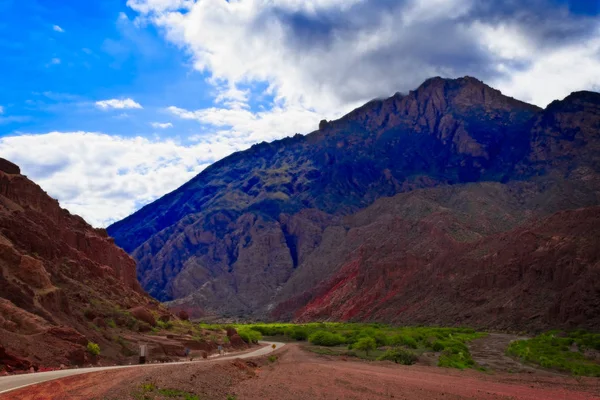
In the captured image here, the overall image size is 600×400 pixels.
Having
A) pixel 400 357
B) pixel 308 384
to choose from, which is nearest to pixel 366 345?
pixel 400 357

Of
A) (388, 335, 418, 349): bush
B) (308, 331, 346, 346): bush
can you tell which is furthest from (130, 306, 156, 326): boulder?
(388, 335, 418, 349): bush

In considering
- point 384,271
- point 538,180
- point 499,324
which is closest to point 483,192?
point 538,180

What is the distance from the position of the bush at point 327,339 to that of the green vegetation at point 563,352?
20.1m

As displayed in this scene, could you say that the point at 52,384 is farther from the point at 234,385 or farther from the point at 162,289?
the point at 162,289

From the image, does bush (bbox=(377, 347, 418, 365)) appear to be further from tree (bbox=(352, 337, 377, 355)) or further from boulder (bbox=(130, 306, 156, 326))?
boulder (bbox=(130, 306, 156, 326))

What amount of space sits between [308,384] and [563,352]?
3055 centimetres

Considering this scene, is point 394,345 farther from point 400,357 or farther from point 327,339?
point 400,357

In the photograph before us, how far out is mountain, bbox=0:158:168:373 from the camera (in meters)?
27.3

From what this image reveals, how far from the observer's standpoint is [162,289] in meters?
172

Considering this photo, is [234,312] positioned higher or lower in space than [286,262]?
lower

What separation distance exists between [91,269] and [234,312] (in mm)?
94347

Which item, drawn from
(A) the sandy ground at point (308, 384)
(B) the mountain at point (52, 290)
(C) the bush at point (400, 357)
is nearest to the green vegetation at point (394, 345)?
(C) the bush at point (400, 357)

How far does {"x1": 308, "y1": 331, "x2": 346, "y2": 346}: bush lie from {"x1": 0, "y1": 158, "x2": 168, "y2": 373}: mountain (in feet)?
65.8

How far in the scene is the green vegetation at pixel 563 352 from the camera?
135ft
